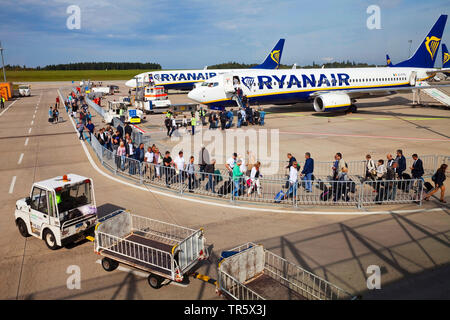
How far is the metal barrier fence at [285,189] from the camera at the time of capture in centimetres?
1258

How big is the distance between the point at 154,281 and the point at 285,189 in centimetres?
789

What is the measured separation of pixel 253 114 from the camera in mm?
29469

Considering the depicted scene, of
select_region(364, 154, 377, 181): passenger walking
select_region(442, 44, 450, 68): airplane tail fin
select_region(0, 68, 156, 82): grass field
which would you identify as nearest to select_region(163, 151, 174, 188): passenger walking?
select_region(364, 154, 377, 181): passenger walking

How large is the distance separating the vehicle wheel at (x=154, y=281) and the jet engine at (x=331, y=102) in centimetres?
2744

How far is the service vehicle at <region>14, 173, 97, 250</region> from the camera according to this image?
907 cm

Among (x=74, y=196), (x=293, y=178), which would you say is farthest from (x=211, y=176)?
(x=74, y=196)

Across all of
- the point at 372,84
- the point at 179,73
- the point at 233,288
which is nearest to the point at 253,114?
the point at 372,84

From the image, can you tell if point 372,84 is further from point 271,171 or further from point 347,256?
point 347,256

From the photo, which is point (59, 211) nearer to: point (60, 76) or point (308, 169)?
point (308, 169)

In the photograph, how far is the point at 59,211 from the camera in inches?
357

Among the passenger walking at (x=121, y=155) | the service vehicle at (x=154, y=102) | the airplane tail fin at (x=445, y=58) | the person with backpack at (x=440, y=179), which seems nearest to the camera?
the person with backpack at (x=440, y=179)

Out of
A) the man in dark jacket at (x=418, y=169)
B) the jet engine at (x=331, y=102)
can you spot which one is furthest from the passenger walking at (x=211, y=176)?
the jet engine at (x=331, y=102)

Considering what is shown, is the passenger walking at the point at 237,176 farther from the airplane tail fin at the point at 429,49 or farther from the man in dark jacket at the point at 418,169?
the airplane tail fin at the point at 429,49

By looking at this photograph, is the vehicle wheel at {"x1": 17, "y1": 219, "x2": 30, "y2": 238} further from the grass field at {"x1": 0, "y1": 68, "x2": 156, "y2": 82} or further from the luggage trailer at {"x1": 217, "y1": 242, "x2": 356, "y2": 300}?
the grass field at {"x1": 0, "y1": 68, "x2": 156, "y2": 82}
